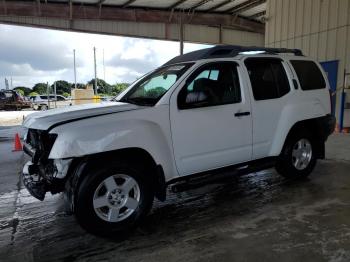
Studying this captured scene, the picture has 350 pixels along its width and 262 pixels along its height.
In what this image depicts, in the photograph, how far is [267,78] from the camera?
5.05 m

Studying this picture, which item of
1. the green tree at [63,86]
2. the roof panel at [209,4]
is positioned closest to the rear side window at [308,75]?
the roof panel at [209,4]

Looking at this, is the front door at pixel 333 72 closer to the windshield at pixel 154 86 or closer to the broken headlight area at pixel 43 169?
the windshield at pixel 154 86

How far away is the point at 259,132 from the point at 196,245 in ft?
6.49

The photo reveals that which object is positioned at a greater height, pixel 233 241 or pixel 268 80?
pixel 268 80

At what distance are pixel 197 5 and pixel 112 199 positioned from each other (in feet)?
57.7

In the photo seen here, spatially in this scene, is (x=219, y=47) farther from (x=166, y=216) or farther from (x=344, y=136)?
(x=344, y=136)

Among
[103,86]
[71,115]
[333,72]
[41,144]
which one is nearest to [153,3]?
[333,72]

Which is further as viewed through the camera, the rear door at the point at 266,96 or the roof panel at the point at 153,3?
the roof panel at the point at 153,3

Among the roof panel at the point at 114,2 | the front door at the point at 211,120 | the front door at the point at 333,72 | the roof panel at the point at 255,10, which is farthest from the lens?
the roof panel at the point at 255,10

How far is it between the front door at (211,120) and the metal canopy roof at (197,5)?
14.7 metres

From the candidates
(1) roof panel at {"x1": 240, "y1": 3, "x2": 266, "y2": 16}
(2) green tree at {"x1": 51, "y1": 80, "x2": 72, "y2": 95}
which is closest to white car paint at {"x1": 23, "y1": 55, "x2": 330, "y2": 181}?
(1) roof panel at {"x1": 240, "y1": 3, "x2": 266, "y2": 16}

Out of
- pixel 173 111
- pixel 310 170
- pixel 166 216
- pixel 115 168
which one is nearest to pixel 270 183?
pixel 310 170

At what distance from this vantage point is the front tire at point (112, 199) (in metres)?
3.54

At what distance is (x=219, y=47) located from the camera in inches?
187
